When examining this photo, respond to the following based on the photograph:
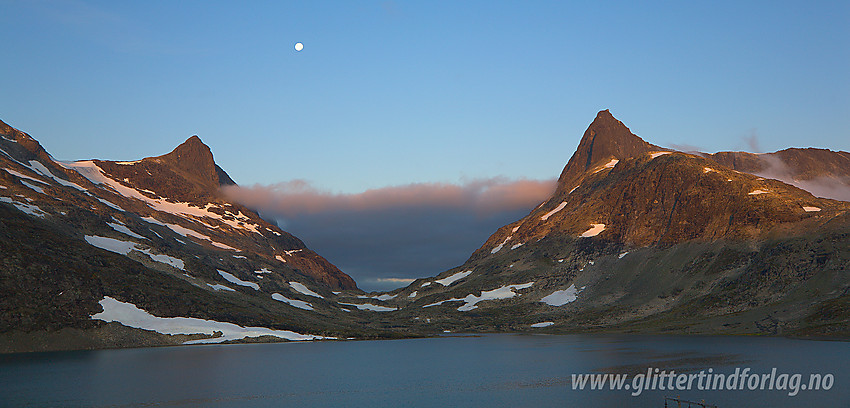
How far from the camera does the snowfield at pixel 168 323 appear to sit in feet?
544

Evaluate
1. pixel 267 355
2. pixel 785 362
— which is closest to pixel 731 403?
pixel 785 362

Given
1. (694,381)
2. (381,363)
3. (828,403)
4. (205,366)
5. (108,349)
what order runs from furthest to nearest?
(108,349) → (381,363) → (205,366) → (694,381) → (828,403)

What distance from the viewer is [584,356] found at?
420ft

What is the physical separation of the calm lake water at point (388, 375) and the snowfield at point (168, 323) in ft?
62.2

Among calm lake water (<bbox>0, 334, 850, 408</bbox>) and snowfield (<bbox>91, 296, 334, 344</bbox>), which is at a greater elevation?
snowfield (<bbox>91, 296, 334, 344</bbox>)

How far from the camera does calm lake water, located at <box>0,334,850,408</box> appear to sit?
7275cm

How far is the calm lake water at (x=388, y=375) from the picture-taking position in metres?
72.8

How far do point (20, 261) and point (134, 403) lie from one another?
111470mm

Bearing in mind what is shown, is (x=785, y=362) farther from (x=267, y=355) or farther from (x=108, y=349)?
(x=108, y=349)

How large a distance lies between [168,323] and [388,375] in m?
98.5

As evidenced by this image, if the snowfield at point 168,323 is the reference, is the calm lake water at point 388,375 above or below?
below

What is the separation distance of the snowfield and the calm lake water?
62.2 feet

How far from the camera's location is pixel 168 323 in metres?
176

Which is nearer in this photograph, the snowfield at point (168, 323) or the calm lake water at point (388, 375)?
the calm lake water at point (388, 375)
